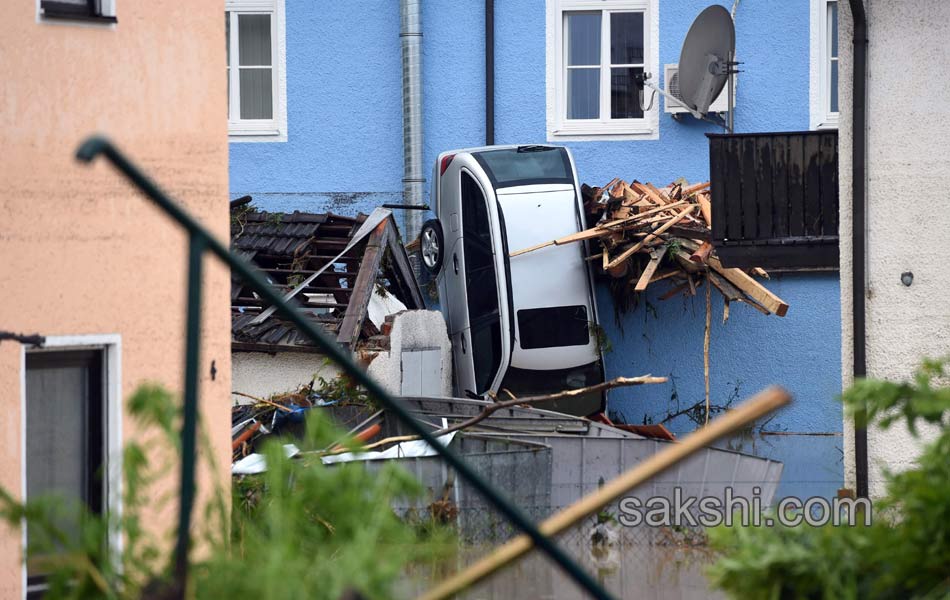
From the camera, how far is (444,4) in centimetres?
1528

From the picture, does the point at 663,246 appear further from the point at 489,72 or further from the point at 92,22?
the point at 92,22

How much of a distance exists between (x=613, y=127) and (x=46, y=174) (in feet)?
33.7

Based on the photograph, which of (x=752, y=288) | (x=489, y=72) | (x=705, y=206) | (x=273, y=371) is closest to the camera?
(x=273, y=371)

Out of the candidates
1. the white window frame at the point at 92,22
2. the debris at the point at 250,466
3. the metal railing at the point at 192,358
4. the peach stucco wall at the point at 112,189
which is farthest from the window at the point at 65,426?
the metal railing at the point at 192,358

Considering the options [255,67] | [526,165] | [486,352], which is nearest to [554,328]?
[486,352]

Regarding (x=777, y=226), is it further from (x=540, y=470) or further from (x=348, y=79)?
(x=348, y=79)

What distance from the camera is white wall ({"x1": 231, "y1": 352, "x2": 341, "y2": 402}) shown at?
12406 mm

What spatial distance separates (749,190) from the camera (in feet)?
32.9

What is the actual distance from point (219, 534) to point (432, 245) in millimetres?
12485

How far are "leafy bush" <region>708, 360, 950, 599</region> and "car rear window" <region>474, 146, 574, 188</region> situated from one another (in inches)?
443

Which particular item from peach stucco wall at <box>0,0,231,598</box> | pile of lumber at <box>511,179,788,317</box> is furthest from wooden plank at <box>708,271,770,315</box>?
peach stucco wall at <box>0,0,231,598</box>

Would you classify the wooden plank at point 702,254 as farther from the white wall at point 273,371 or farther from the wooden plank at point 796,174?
the white wall at point 273,371

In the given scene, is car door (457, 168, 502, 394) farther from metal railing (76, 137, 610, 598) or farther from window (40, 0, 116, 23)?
metal railing (76, 137, 610, 598)

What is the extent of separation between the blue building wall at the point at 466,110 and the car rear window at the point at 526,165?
1326 mm
